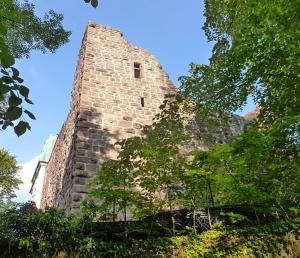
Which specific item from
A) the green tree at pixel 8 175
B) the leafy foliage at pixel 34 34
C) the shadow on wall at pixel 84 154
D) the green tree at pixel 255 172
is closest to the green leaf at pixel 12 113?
the green tree at pixel 255 172

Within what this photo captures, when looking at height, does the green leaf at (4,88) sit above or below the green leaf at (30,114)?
above

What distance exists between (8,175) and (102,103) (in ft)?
52.5

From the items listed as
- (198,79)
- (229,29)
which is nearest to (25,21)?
(198,79)

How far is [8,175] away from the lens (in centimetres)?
2334

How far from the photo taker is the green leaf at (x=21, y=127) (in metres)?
2.32

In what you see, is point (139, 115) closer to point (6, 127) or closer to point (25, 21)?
point (25, 21)

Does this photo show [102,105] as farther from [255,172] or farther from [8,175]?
[8,175]

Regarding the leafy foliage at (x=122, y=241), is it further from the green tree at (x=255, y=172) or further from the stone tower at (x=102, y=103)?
the stone tower at (x=102, y=103)

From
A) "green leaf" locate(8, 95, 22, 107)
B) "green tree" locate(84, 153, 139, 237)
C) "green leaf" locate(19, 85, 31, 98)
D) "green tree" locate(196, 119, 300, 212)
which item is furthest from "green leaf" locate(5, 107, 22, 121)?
"green tree" locate(196, 119, 300, 212)

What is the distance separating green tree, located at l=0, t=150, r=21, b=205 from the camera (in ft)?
73.1

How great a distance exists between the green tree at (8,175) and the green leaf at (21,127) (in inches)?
834

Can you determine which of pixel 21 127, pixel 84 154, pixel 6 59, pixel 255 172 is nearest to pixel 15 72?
pixel 6 59

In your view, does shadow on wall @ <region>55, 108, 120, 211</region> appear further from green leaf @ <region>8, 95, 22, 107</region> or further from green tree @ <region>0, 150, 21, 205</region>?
green tree @ <region>0, 150, 21, 205</region>

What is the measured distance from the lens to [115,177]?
652 centimetres
